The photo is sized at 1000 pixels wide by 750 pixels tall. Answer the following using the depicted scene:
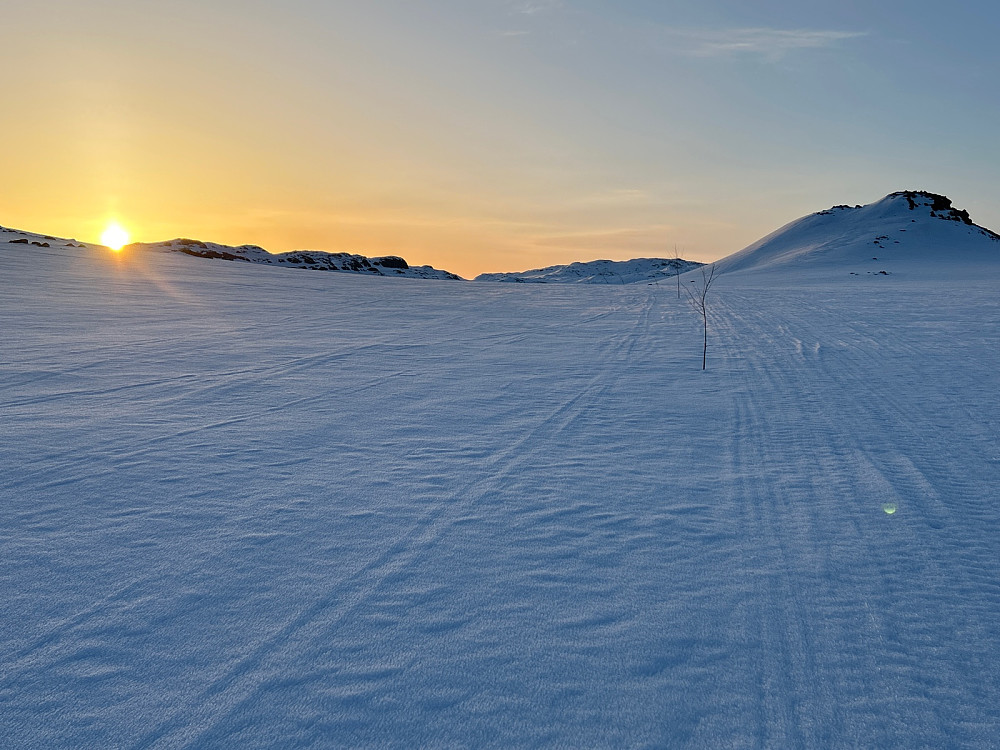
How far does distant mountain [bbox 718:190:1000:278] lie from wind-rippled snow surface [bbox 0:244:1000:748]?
4988 centimetres

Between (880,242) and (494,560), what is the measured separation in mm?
76551

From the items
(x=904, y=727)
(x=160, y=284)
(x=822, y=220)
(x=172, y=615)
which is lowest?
(x=904, y=727)

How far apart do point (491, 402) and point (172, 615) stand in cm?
503

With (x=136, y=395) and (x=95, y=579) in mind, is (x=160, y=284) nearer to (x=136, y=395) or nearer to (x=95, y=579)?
(x=136, y=395)

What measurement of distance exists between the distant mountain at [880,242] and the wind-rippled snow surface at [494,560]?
1964 inches

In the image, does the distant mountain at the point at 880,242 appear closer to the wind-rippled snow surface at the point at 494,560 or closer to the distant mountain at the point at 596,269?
the wind-rippled snow surface at the point at 494,560

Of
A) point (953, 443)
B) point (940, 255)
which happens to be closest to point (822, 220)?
point (940, 255)

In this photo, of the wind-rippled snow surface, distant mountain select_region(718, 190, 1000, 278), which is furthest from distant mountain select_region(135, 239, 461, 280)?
the wind-rippled snow surface

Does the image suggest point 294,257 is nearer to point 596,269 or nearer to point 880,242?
point 880,242

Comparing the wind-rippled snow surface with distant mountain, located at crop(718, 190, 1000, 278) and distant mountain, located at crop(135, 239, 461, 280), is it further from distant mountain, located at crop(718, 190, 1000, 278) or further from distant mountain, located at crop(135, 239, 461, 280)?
distant mountain, located at crop(135, 239, 461, 280)

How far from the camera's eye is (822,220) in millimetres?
82188

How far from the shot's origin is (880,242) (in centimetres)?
6756

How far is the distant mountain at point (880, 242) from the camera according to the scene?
58.6 meters

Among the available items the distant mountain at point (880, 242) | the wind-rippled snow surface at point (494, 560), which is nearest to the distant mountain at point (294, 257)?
the distant mountain at point (880, 242)
